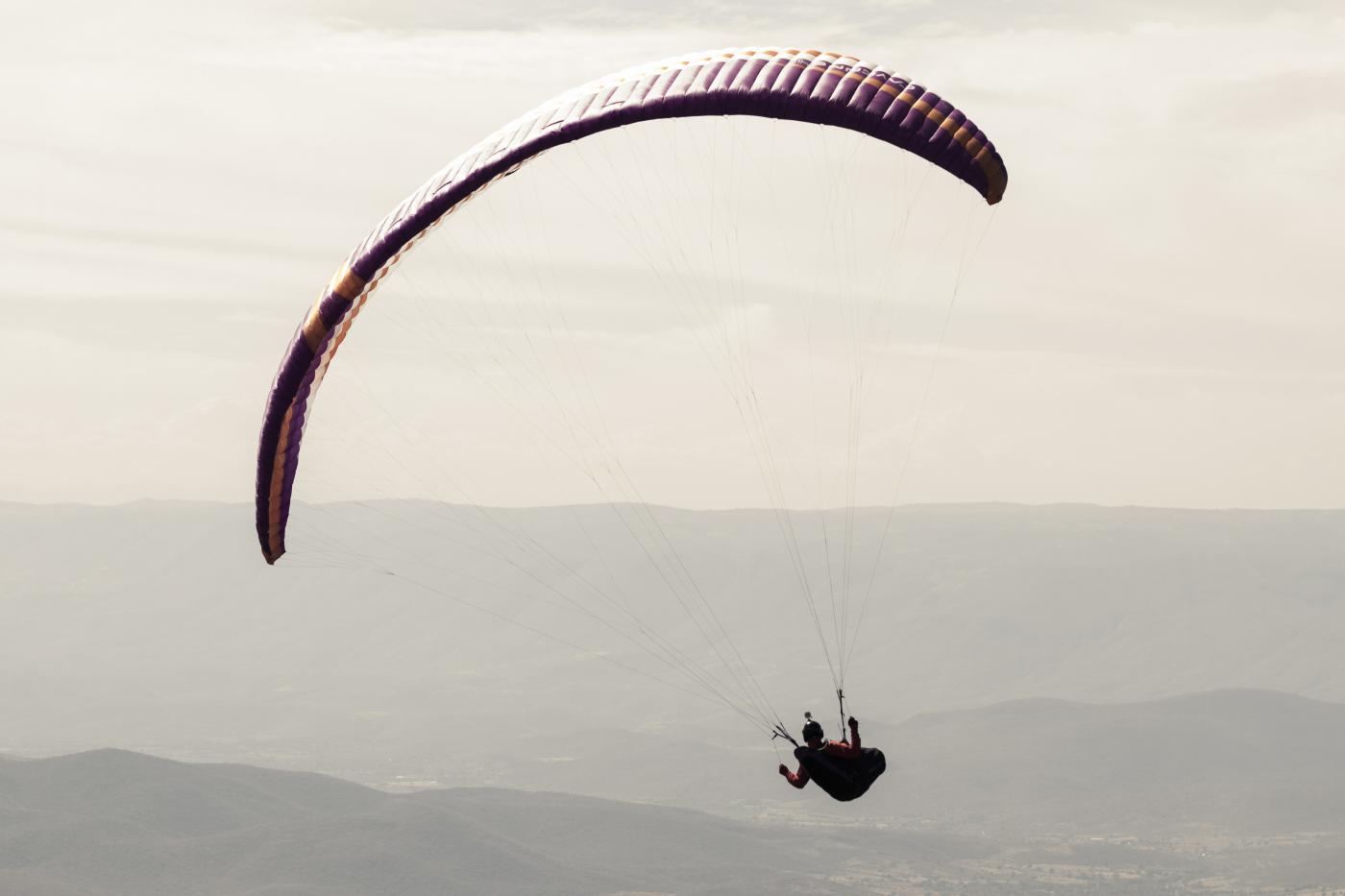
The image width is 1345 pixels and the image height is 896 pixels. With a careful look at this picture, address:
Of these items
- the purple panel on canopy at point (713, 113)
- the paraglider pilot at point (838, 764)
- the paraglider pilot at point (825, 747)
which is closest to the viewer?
the purple panel on canopy at point (713, 113)

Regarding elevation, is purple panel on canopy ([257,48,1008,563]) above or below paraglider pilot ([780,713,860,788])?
above

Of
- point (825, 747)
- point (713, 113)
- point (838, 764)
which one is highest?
point (713, 113)

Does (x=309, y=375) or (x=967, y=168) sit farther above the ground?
(x=967, y=168)

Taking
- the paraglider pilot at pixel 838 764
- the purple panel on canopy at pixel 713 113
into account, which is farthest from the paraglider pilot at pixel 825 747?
the purple panel on canopy at pixel 713 113

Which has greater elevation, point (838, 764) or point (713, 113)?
point (713, 113)

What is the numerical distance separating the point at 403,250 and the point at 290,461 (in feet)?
21.5

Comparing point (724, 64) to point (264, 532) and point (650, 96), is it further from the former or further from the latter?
point (264, 532)

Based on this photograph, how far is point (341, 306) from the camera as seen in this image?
33469 millimetres

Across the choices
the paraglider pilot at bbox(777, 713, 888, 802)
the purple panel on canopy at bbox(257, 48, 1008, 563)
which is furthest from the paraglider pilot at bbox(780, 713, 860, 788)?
the purple panel on canopy at bbox(257, 48, 1008, 563)

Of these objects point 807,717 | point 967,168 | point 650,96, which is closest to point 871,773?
point 807,717

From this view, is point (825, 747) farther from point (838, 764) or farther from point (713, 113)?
point (713, 113)

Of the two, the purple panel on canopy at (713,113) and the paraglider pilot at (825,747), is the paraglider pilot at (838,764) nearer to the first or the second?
the paraglider pilot at (825,747)

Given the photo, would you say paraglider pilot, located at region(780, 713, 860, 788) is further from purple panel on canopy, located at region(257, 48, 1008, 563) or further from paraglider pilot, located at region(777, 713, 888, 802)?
purple panel on canopy, located at region(257, 48, 1008, 563)

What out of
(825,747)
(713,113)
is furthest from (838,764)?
(713,113)
